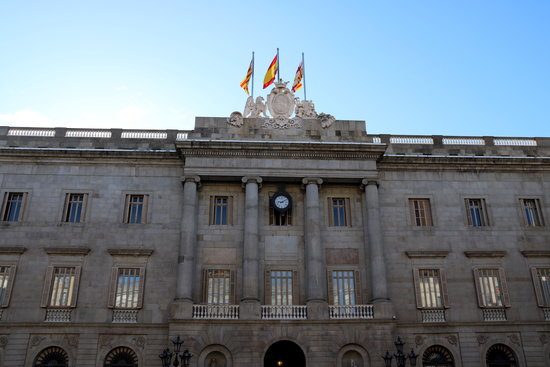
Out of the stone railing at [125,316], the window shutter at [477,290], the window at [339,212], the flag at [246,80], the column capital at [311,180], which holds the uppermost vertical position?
the flag at [246,80]

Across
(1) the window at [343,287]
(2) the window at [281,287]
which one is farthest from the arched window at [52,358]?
(1) the window at [343,287]

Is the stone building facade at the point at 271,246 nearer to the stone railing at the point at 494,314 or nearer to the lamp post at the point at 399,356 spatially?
the stone railing at the point at 494,314

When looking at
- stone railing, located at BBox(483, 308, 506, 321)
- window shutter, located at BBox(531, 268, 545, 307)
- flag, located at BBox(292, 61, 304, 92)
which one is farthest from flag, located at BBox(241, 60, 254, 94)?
window shutter, located at BBox(531, 268, 545, 307)

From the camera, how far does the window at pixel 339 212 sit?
29.3m

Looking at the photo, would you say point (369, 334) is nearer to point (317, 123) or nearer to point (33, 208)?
point (317, 123)

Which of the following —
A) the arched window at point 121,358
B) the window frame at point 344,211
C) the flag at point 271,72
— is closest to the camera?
the arched window at point 121,358

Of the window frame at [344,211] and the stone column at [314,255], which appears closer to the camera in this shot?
the stone column at [314,255]

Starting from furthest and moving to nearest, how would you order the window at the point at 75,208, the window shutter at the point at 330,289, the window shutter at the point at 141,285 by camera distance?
the window at the point at 75,208, the window shutter at the point at 330,289, the window shutter at the point at 141,285

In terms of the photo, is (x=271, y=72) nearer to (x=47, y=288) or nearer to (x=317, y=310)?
(x=317, y=310)

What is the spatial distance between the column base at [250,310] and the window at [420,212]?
35.6ft

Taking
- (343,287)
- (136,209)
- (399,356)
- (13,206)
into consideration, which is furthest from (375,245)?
(13,206)

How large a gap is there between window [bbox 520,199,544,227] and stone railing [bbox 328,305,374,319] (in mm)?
11753

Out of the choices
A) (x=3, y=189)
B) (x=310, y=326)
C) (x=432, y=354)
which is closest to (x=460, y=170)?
(x=432, y=354)

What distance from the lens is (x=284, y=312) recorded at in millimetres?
26000
